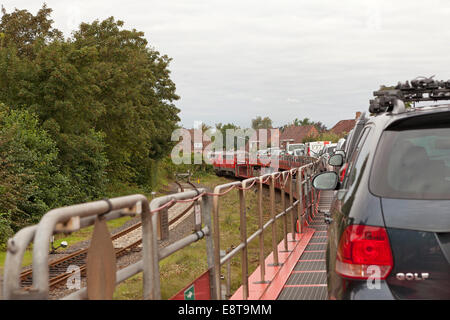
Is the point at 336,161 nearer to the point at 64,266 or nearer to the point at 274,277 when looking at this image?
the point at 274,277

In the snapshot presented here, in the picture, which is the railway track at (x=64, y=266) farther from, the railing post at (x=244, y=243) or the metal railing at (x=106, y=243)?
the metal railing at (x=106, y=243)

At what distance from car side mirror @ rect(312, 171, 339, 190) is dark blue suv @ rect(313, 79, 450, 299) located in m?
1.59

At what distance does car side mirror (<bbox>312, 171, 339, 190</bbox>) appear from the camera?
5348 millimetres

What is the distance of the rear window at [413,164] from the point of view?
3.43 m

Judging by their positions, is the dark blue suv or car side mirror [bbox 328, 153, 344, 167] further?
car side mirror [bbox 328, 153, 344, 167]

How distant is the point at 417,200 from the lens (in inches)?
133

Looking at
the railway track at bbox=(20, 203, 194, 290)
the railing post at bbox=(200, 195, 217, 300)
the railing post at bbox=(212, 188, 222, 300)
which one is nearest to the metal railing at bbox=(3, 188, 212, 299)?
the railing post at bbox=(200, 195, 217, 300)

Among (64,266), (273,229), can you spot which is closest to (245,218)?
(273,229)

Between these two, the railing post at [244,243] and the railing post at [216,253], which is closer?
the railing post at [216,253]

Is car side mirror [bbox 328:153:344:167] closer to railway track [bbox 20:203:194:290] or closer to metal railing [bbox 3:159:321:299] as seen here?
railway track [bbox 20:203:194:290]

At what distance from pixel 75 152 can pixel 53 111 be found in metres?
2.53

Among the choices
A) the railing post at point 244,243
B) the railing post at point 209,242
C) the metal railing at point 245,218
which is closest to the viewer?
the railing post at point 209,242

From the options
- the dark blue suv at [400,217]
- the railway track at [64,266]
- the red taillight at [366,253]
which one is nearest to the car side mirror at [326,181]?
the dark blue suv at [400,217]

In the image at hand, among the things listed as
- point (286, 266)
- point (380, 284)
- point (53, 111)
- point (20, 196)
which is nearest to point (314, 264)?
point (286, 266)
